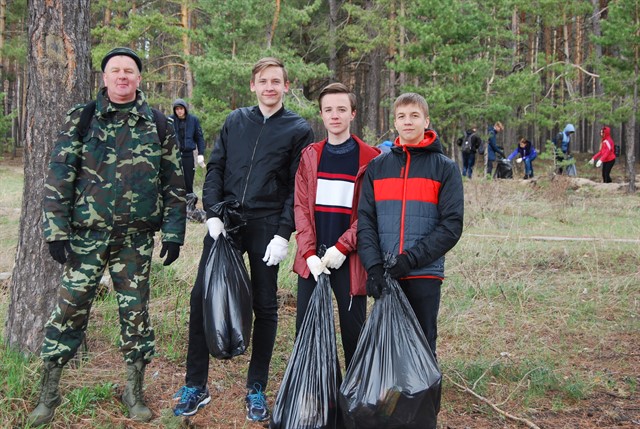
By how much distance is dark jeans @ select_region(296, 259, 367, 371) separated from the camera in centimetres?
303

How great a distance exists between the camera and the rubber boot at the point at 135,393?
305 centimetres

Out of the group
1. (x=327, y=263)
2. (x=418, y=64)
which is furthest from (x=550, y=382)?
(x=418, y=64)

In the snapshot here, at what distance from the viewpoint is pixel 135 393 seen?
3.09 metres

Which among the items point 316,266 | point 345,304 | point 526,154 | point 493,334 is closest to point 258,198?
point 316,266

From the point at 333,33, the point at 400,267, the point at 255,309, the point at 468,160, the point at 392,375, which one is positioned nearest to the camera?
the point at 392,375

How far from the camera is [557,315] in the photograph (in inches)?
201

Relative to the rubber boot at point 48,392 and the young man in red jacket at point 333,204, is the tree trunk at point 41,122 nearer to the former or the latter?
the rubber boot at point 48,392

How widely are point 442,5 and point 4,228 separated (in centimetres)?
1228

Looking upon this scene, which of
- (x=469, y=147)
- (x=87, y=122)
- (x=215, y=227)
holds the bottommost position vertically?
(x=215, y=227)

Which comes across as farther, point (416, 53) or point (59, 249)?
point (416, 53)

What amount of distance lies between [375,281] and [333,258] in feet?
0.90

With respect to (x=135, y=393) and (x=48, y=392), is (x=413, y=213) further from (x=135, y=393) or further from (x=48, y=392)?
(x=48, y=392)

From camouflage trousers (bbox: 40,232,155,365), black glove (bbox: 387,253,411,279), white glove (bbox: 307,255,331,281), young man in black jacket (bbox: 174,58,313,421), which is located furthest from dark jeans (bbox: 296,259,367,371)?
camouflage trousers (bbox: 40,232,155,365)

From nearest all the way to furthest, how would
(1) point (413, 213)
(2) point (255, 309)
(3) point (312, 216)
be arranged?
(1) point (413, 213) → (3) point (312, 216) → (2) point (255, 309)
